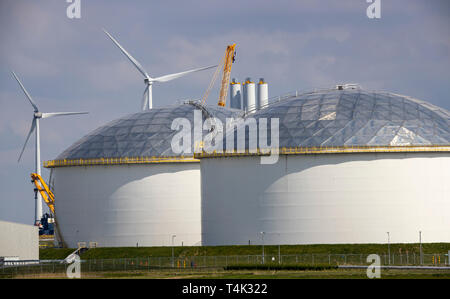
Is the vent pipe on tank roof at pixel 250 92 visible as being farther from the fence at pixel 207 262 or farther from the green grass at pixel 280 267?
the green grass at pixel 280 267

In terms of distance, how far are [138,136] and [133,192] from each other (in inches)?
329

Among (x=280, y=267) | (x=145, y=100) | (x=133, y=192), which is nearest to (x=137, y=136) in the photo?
(x=133, y=192)

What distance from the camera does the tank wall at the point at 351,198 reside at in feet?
321

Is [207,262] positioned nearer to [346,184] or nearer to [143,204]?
[346,184]

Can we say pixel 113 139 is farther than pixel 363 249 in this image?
Yes

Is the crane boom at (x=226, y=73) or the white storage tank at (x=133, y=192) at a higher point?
the crane boom at (x=226, y=73)

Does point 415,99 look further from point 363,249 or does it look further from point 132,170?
point 132,170

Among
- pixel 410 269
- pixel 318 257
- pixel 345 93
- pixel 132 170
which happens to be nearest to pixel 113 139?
pixel 132 170

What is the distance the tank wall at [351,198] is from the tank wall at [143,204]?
1714 centimetres

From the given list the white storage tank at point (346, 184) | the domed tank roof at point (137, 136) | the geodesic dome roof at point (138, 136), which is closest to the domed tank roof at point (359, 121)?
the white storage tank at point (346, 184)

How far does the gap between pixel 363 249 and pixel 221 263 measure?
13.7 metres

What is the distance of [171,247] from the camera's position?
108938mm
